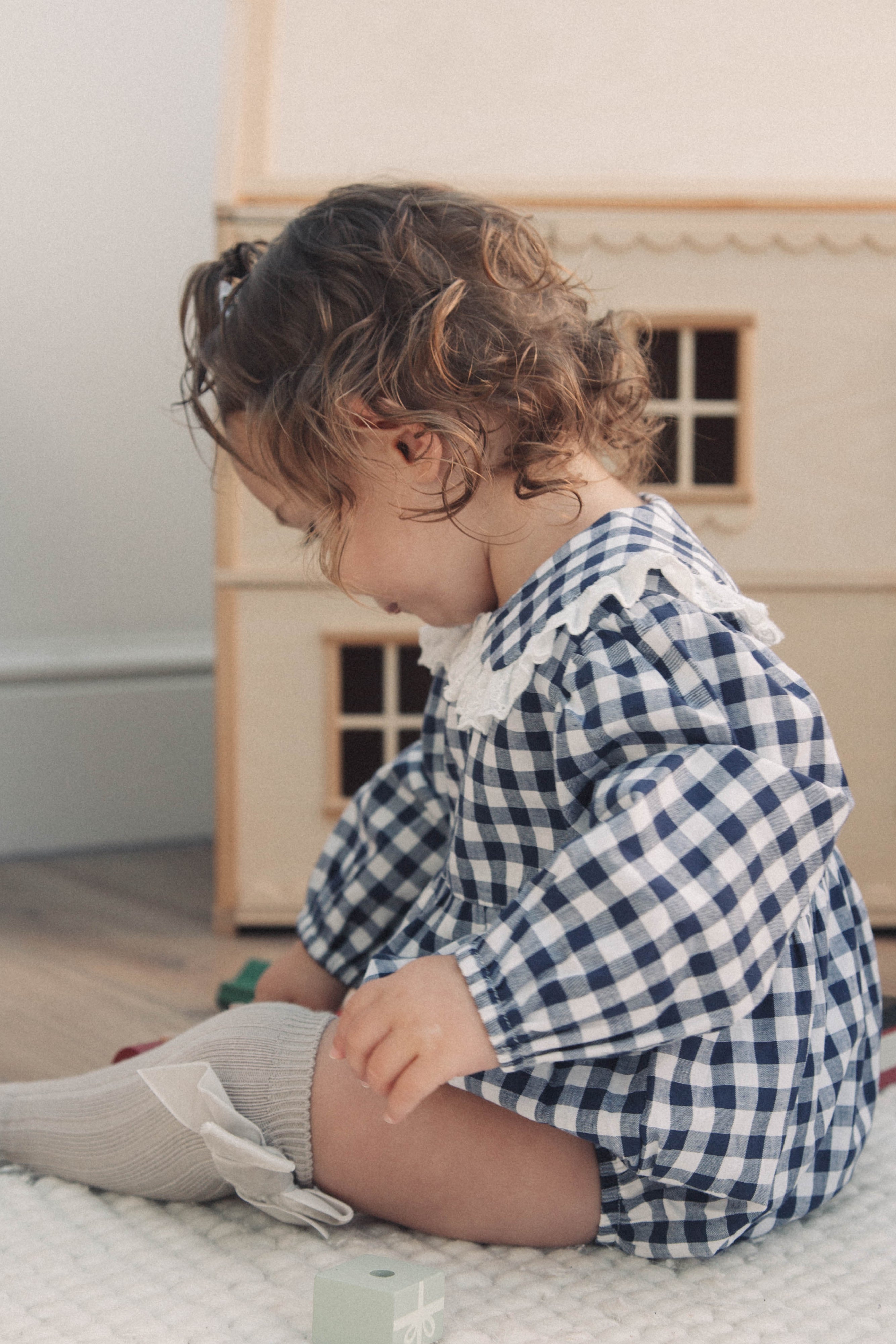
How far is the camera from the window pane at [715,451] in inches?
44.7

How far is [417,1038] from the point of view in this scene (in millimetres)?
487

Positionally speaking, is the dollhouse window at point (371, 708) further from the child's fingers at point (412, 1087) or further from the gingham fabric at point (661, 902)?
the child's fingers at point (412, 1087)

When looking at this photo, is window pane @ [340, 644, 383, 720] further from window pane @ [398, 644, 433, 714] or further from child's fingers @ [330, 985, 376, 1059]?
child's fingers @ [330, 985, 376, 1059]

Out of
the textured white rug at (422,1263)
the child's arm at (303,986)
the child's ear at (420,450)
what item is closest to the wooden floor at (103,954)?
the child's arm at (303,986)

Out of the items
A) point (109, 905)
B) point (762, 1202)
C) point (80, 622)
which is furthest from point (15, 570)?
point (762, 1202)

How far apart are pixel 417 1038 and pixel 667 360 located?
2.58ft

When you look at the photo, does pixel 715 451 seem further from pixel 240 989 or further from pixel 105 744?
pixel 105 744

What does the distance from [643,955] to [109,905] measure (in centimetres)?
84

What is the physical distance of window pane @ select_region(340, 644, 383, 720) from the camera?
3.81 ft

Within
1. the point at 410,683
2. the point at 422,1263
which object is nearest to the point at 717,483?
the point at 410,683

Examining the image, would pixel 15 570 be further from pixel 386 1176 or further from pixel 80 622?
pixel 386 1176

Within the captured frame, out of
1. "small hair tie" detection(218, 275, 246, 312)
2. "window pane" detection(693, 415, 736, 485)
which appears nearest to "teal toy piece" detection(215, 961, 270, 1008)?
"small hair tie" detection(218, 275, 246, 312)

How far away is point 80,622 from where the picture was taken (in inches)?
57.9

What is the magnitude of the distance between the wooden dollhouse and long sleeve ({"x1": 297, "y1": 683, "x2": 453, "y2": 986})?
0.33m
